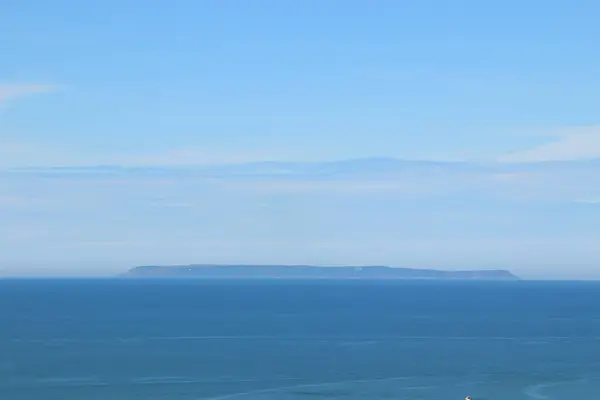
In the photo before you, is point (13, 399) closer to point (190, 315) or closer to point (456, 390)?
point (456, 390)

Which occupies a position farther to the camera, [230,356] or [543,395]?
[230,356]

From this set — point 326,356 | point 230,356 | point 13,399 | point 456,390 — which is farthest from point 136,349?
point 456,390

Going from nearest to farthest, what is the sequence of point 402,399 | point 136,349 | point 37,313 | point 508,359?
point 402,399
point 508,359
point 136,349
point 37,313

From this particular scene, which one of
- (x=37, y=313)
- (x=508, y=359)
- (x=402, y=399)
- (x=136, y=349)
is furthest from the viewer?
(x=37, y=313)

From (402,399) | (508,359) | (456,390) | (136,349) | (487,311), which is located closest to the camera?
(402,399)

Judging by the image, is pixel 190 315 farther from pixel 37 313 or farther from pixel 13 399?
pixel 13 399

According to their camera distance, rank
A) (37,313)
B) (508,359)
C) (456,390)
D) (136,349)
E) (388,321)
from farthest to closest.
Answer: (37,313) < (388,321) < (136,349) < (508,359) < (456,390)

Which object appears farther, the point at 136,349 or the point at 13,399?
the point at 136,349

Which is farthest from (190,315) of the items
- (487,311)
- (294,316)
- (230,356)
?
(230,356)

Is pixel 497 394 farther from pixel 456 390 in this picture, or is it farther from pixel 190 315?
pixel 190 315
